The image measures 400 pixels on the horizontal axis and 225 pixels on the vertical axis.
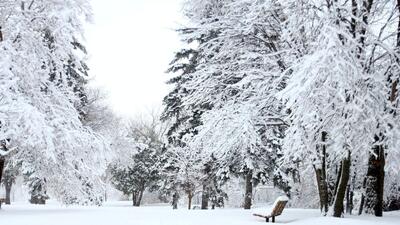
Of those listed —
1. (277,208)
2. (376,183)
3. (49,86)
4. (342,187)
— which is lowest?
(277,208)

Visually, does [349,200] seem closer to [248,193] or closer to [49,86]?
[248,193]

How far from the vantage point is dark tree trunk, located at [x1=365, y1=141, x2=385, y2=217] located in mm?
13266

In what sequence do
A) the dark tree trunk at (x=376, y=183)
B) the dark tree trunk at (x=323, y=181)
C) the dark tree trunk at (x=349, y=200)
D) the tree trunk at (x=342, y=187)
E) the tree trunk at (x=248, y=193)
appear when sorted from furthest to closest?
the tree trunk at (x=248, y=193) < the dark tree trunk at (x=349, y=200) < the dark tree trunk at (x=323, y=181) < the dark tree trunk at (x=376, y=183) < the tree trunk at (x=342, y=187)

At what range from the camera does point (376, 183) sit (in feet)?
43.8

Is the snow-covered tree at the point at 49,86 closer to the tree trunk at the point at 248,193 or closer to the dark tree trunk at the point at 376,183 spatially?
the dark tree trunk at the point at 376,183

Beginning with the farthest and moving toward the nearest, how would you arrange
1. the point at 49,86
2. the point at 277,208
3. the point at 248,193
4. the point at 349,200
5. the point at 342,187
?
the point at 248,193, the point at 349,200, the point at 49,86, the point at 277,208, the point at 342,187

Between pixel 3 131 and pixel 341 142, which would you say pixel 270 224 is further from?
pixel 3 131

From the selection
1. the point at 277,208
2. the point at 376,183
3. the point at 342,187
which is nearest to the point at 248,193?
the point at 376,183

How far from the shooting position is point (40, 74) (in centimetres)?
1538

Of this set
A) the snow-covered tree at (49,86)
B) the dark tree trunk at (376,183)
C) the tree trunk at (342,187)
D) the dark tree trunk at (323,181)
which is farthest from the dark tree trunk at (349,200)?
the snow-covered tree at (49,86)

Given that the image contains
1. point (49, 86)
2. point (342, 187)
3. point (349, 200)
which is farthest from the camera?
point (349, 200)

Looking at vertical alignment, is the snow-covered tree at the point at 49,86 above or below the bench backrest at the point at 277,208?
above

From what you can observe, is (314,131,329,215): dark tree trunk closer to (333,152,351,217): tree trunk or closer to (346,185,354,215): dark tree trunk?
(333,152,351,217): tree trunk

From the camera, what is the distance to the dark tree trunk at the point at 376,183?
13266mm
